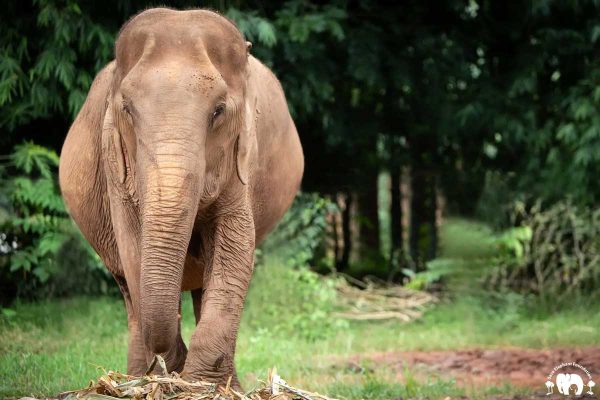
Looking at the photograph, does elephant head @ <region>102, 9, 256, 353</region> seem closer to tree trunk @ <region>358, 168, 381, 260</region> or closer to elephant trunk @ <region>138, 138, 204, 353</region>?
elephant trunk @ <region>138, 138, 204, 353</region>

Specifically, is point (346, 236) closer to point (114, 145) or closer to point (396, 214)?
point (396, 214)

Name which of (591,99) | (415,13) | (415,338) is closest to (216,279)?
(415,338)

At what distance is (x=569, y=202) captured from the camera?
14.6 meters

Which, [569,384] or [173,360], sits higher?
[173,360]

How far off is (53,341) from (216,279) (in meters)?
4.74

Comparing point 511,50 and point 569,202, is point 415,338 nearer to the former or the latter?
point 569,202

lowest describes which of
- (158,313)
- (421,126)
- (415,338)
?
(415,338)

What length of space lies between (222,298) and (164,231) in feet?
2.89

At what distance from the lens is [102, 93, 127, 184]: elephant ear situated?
23.1ft

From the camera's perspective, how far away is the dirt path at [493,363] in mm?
9797

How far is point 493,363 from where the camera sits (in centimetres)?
1092

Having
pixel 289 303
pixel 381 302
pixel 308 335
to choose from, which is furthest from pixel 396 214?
pixel 308 335

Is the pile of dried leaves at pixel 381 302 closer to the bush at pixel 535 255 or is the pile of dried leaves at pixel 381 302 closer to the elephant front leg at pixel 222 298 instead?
the bush at pixel 535 255

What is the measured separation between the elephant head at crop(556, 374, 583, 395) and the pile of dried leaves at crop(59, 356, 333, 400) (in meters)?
3.18
